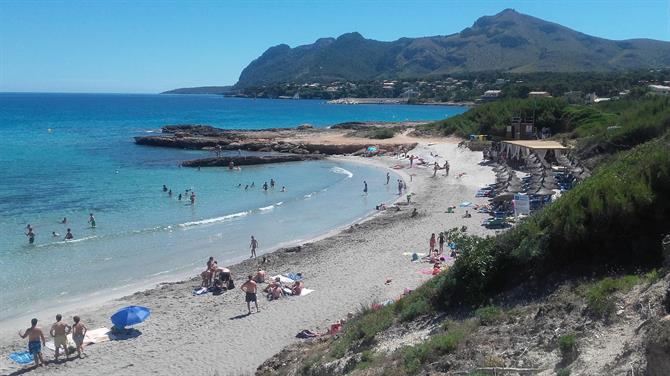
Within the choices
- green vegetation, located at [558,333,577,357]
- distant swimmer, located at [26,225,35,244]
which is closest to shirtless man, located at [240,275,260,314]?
green vegetation, located at [558,333,577,357]

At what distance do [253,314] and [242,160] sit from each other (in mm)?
36075

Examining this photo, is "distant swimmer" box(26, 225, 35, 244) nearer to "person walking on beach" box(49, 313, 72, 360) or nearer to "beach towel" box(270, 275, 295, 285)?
"beach towel" box(270, 275, 295, 285)

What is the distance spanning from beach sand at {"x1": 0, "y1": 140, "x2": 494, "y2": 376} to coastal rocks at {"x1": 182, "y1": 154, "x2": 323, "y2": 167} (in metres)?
26.5

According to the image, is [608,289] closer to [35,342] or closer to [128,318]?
[128,318]

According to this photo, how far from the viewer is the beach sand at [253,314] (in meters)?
12.4

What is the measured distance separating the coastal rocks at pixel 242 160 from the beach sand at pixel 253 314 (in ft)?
86.9

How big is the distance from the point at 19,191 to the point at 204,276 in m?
23.8

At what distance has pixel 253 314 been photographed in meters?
15.1

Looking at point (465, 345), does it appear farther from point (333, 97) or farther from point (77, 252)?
point (333, 97)

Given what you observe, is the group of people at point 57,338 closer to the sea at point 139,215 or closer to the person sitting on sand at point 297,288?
the sea at point 139,215

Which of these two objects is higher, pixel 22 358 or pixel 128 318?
pixel 128 318

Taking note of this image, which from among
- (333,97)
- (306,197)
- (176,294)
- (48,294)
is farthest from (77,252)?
(333,97)

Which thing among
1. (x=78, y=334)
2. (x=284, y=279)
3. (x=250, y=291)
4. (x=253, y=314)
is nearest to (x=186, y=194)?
(x=284, y=279)

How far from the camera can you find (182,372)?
39.1 ft
